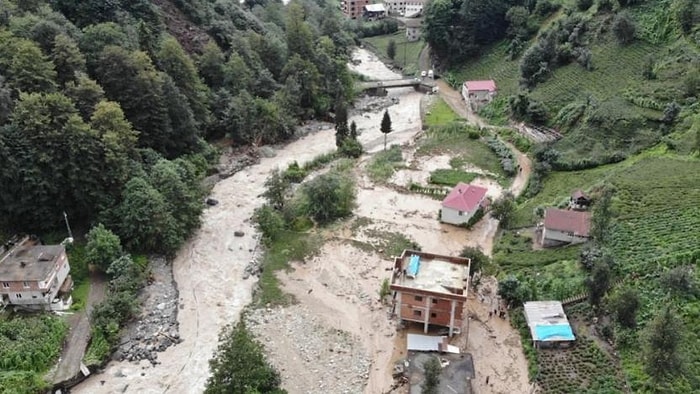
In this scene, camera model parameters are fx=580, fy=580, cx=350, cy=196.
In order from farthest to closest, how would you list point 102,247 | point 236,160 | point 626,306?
1. point 236,160
2. point 102,247
3. point 626,306

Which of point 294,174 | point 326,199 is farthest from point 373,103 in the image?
point 326,199

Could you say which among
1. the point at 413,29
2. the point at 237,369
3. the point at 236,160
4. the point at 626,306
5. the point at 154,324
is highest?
the point at 413,29

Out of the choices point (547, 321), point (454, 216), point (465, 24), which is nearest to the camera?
point (547, 321)

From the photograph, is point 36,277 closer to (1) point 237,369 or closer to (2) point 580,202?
(1) point 237,369

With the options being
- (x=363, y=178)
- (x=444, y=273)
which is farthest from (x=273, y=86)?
(x=444, y=273)

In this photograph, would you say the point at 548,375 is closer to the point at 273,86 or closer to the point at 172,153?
the point at 172,153

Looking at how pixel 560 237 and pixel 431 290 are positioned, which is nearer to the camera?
pixel 431 290

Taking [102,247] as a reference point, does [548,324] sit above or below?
below
